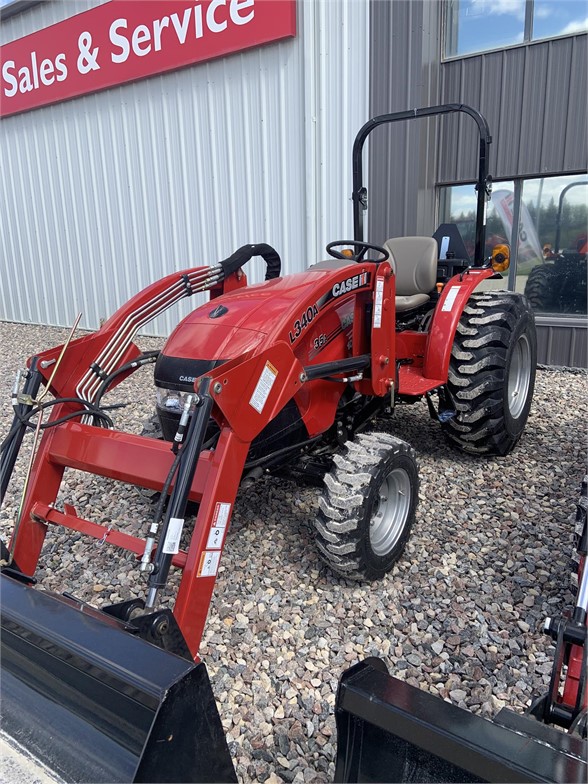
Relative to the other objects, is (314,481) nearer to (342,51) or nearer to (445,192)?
(445,192)

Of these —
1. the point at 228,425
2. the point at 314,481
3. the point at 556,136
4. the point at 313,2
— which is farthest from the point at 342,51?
the point at 228,425

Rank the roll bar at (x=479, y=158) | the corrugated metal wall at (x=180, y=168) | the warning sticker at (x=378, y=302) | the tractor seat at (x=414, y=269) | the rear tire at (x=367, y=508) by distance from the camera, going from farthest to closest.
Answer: the corrugated metal wall at (x=180, y=168), the tractor seat at (x=414, y=269), the roll bar at (x=479, y=158), the warning sticker at (x=378, y=302), the rear tire at (x=367, y=508)

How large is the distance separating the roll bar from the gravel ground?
5.24 feet

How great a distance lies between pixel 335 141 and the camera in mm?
6758

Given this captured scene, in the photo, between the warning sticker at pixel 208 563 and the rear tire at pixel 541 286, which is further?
the rear tire at pixel 541 286

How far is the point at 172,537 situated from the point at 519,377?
125 inches

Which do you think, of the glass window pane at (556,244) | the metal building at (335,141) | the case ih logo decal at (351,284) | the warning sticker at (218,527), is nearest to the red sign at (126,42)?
the metal building at (335,141)

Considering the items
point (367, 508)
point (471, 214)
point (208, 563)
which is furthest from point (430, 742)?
point (471, 214)

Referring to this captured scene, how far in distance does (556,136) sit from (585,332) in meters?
2.06

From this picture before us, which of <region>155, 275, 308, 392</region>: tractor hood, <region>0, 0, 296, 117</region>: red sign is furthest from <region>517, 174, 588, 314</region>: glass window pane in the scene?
<region>155, 275, 308, 392</region>: tractor hood

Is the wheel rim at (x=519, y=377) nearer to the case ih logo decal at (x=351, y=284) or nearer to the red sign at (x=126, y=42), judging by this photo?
the case ih logo decal at (x=351, y=284)

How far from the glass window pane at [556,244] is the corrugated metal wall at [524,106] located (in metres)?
0.22

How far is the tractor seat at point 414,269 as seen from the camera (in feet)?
13.1

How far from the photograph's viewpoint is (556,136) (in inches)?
236
